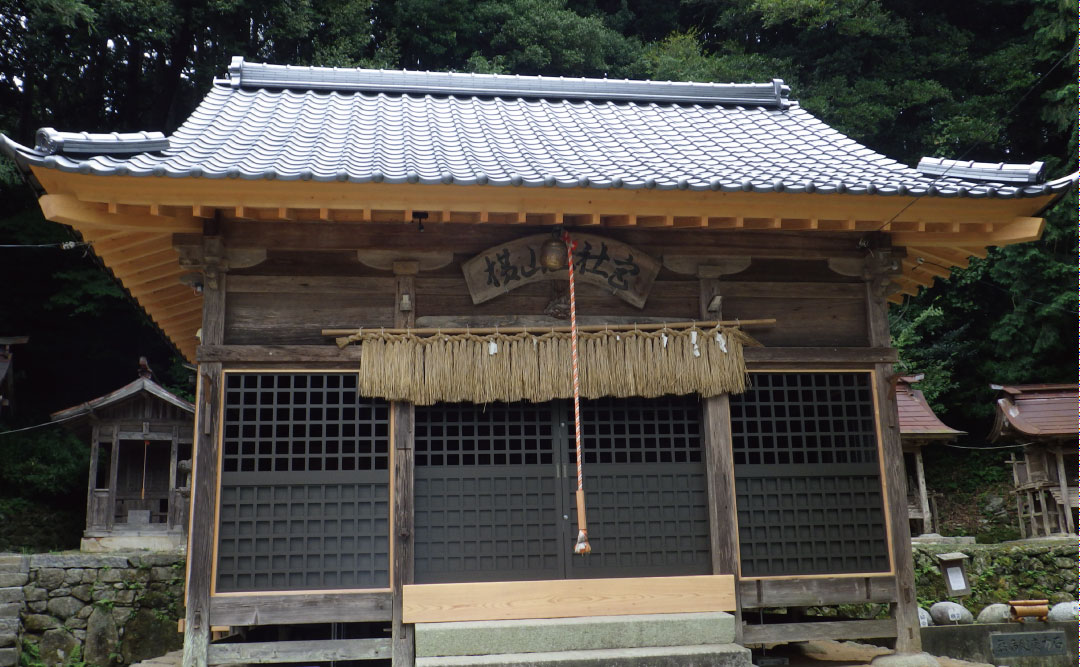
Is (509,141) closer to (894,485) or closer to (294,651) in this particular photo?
(894,485)

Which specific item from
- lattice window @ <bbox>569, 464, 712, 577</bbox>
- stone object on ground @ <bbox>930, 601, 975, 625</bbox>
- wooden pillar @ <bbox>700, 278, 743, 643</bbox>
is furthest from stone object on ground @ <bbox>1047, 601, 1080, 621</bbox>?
lattice window @ <bbox>569, 464, 712, 577</bbox>

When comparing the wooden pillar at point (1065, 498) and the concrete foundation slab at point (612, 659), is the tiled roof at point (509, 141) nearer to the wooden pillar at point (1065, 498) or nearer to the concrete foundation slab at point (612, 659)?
the concrete foundation slab at point (612, 659)

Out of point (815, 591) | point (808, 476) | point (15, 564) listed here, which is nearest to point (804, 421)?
point (808, 476)

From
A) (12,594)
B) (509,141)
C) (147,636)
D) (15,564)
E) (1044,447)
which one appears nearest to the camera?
(509,141)

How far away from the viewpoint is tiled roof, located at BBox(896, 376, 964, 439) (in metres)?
17.2

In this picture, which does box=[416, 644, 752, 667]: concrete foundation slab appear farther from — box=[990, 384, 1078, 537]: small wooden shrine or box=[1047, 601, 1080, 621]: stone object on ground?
box=[990, 384, 1078, 537]: small wooden shrine

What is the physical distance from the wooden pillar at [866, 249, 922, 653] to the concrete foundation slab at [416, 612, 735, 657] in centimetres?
160

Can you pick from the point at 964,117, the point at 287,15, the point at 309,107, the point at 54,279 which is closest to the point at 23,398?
the point at 54,279

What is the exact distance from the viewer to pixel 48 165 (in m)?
5.50

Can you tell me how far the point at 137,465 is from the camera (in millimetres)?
18109

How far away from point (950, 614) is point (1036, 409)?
7.31 m

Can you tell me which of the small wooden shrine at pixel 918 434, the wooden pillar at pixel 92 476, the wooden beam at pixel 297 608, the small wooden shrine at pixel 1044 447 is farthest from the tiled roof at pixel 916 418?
the wooden pillar at pixel 92 476

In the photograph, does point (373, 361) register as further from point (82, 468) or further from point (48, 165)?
point (82, 468)

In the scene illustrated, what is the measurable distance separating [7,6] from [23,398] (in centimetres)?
911
